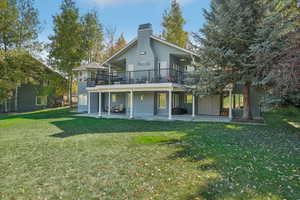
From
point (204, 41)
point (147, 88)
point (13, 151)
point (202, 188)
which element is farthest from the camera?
point (147, 88)

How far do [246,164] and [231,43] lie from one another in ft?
32.0

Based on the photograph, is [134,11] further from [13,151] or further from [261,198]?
[261,198]

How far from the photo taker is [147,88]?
1517cm

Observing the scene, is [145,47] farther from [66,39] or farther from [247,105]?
[66,39]

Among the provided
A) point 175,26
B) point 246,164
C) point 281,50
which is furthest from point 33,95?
point 246,164

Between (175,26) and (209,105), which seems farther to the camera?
(175,26)

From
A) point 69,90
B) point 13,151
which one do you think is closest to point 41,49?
point 69,90

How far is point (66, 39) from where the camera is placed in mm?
26047

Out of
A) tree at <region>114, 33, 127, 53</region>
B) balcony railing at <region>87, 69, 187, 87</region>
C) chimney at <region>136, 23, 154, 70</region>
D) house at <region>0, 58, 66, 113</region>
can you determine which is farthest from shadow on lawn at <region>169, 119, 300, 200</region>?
tree at <region>114, 33, 127, 53</region>

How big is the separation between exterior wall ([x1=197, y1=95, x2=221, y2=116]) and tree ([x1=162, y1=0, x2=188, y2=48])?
14517 millimetres

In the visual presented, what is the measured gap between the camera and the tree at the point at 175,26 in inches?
1175

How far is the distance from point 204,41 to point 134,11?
15.4m

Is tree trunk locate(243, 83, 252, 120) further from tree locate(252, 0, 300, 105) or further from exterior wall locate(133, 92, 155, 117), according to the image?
exterior wall locate(133, 92, 155, 117)

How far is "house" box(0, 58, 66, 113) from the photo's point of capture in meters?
25.1
